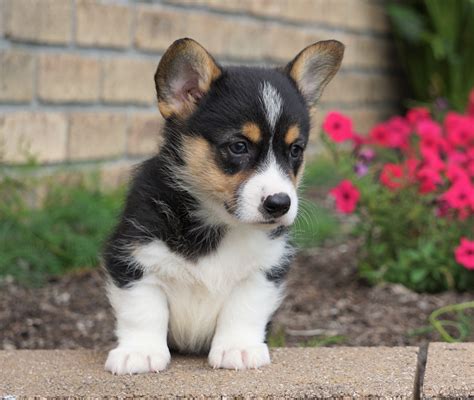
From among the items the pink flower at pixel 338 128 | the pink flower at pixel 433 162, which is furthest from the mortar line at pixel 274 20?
the pink flower at pixel 433 162

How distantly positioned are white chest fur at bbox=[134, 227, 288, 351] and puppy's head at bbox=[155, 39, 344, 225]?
14 centimetres

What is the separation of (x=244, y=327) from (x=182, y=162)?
615mm

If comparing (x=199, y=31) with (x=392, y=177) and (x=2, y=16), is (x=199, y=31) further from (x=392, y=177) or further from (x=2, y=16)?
(x=392, y=177)

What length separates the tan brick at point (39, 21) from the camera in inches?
195

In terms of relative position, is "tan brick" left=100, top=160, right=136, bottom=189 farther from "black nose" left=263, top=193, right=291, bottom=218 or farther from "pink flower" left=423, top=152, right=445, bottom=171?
"black nose" left=263, top=193, right=291, bottom=218

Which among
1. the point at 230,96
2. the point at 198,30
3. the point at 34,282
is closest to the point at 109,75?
the point at 198,30

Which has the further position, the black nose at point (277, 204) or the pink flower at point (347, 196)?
the pink flower at point (347, 196)

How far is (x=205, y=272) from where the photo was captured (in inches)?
124

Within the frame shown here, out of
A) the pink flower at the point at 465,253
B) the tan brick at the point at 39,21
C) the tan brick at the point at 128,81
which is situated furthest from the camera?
the tan brick at the point at 128,81

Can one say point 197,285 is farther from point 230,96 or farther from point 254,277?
point 230,96

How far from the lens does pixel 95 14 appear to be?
5.58m

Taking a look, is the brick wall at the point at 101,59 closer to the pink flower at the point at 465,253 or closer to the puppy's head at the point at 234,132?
the puppy's head at the point at 234,132

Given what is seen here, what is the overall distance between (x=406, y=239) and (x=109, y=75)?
84.7 inches

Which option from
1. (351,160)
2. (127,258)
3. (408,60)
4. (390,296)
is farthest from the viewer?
(408,60)
